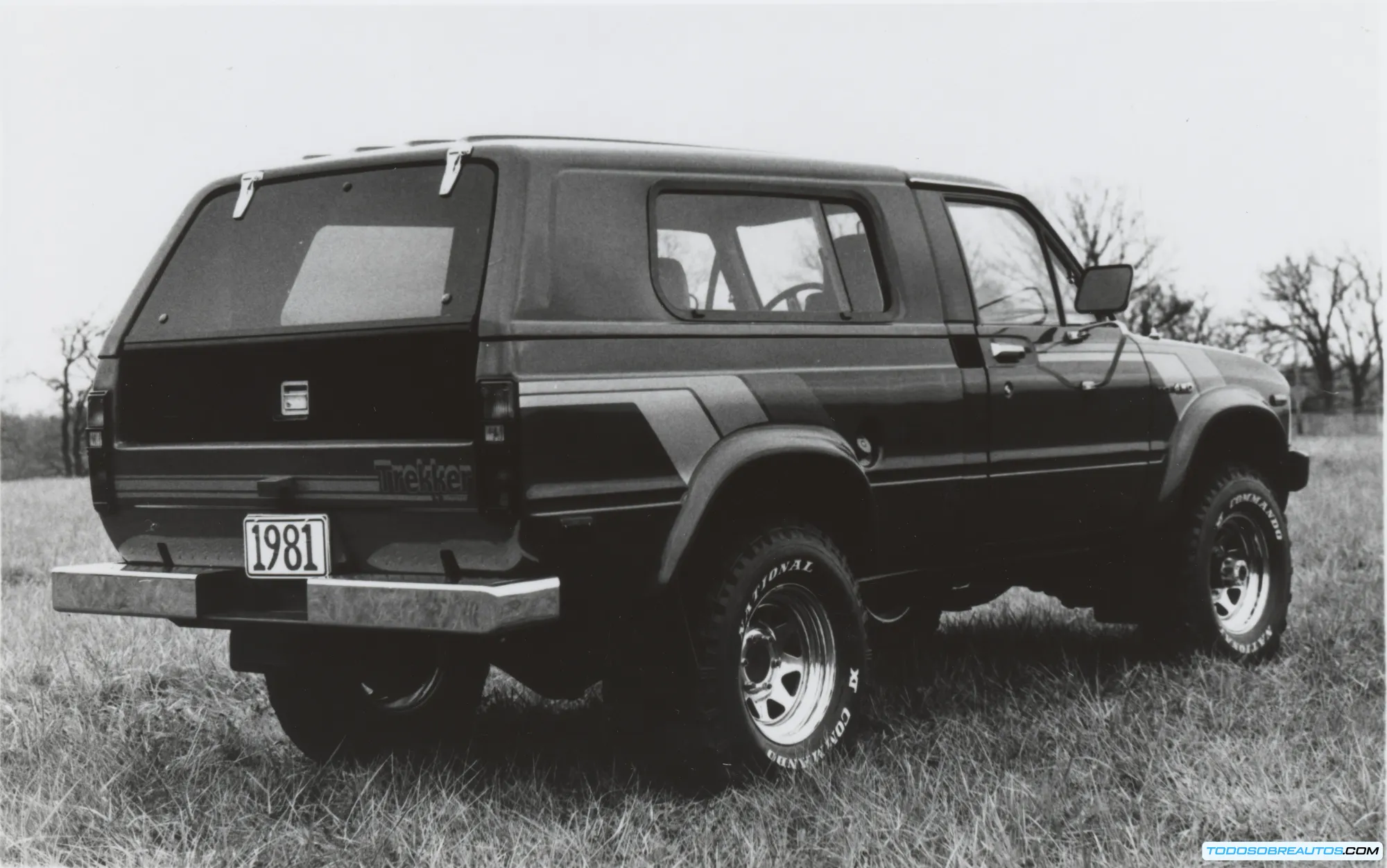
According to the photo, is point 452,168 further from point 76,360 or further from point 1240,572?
point 76,360

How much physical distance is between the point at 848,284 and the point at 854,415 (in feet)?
1.58

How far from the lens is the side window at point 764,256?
4.30 metres

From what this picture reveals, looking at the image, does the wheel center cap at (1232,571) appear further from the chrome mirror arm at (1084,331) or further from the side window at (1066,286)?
the side window at (1066,286)

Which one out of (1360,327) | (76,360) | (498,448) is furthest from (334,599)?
(1360,327)

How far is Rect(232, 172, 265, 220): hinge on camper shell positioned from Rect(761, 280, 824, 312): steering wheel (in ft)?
5.08

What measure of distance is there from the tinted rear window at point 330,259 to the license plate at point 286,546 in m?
0.52

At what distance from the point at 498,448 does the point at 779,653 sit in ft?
4.19

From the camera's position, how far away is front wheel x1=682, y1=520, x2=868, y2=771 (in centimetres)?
414

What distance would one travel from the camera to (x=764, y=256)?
468cm

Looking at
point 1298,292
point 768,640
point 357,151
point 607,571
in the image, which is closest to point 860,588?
point 768,640

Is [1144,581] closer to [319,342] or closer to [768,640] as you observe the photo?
[768,640]

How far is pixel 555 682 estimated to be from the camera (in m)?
4.25

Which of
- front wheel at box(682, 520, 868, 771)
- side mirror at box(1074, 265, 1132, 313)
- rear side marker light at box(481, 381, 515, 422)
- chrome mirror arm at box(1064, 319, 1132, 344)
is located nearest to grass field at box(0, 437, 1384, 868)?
front wheel at box(682, 520, 868, 771)

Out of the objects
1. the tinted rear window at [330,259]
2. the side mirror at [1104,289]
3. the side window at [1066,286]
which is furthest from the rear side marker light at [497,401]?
the side window at [1066,286]
